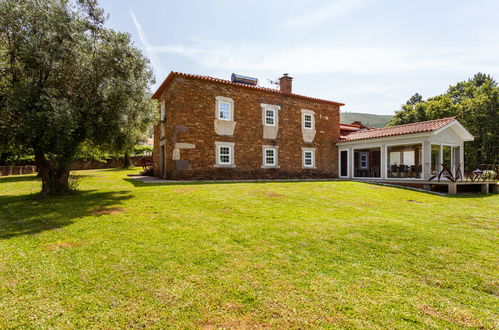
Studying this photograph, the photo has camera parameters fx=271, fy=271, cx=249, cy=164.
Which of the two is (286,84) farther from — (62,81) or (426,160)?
(62,81)

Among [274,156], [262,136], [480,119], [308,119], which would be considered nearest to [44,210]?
[262,136]

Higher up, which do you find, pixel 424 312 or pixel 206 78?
pixel 206 78

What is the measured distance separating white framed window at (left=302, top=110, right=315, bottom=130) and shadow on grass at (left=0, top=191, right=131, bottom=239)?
14399mm

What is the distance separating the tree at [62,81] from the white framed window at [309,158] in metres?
12.9

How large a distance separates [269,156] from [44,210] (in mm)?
13560

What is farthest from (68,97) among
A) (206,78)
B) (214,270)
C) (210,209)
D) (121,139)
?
(214,270)

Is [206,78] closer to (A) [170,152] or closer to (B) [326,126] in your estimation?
(A) [170,152]

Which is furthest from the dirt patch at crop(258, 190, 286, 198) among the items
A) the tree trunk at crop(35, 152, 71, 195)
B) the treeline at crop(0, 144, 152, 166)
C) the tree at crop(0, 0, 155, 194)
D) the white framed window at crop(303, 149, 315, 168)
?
the white framed window at crop(303, 149, 315, 168)

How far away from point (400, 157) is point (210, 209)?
24.3 metres

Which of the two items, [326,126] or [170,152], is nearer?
[170,152]

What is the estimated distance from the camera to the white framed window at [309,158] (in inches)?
819

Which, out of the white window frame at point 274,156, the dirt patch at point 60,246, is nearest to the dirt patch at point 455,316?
the dirt patch at point 60,246

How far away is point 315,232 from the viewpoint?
6.05 metres

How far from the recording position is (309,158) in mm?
21094
